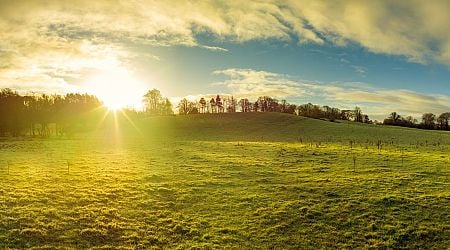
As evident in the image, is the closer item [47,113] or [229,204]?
[229,204]

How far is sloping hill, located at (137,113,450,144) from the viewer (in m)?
83.6

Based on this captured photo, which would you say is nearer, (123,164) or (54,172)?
(54,172)

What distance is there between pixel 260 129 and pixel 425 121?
91.2 meters

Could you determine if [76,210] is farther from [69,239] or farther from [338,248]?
[338,248]

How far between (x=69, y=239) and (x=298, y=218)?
40.4 feet

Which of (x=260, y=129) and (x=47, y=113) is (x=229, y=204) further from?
(x=47, y=113)

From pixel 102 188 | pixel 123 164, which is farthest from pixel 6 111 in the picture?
pixel 102 188

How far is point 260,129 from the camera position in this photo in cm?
10156

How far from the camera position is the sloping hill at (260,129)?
274ft

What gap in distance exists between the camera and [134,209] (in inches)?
848

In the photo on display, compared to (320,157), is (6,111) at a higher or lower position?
higher

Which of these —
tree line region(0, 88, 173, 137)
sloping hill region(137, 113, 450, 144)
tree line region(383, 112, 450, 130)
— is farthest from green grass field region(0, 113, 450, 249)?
tree line region(383, 112, 450, 130)

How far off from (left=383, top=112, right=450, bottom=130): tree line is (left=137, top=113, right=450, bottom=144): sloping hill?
1574 inches

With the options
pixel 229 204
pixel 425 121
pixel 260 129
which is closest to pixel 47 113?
pixel 260 129
